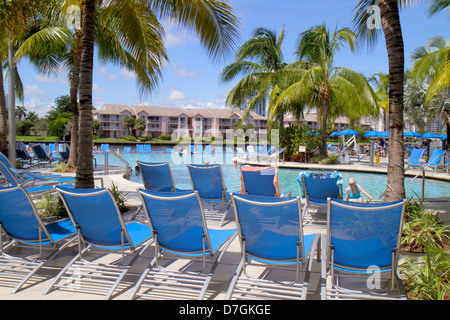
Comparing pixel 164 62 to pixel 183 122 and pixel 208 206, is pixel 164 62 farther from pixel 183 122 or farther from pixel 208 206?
pixel 183 122

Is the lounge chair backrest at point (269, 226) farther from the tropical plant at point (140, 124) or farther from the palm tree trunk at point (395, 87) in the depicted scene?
the tropical plant at point (140, 124)

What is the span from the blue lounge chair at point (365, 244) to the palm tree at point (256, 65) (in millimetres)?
18322

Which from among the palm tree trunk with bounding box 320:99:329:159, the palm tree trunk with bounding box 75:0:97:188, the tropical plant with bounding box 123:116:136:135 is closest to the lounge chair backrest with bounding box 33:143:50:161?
the palm tree trunk with bounding box 75:0:97:188

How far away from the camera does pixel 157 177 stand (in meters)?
6.08

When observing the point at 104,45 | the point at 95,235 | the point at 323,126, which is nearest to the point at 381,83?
the point at 323,126

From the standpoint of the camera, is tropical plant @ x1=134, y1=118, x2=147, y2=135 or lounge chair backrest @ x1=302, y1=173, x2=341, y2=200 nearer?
lounge chair backrest @ x1=302, y1=173, x2=341, y2=200

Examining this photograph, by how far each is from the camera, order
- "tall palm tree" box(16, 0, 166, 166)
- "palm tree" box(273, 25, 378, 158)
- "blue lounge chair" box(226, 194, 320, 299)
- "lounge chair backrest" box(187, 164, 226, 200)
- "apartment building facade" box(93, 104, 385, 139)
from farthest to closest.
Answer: "apartment building facade" box(93, 104, 385, 139)
"palm tree" box(273, 25, 378, 158)
"tall palm tree" box(16, 0, 166, 166)
"lounge chair backrest" box(187, 164, 226, 200)
"blue lounge chair" box(226, 194, 320, 299)

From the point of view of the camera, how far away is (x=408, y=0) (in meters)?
5.98

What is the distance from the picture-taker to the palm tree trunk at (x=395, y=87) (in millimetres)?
4637

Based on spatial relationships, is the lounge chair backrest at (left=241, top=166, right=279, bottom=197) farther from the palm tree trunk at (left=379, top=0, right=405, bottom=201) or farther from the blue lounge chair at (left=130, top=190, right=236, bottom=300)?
the blue lounge chair at (left=130, top=190, right=236, bottom=300)

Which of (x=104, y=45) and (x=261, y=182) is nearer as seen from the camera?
(x=261, y=182)

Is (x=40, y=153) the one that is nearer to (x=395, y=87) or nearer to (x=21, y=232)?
(x=21, y=232)

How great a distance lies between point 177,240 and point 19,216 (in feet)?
5.26

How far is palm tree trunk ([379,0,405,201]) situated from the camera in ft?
15.2
